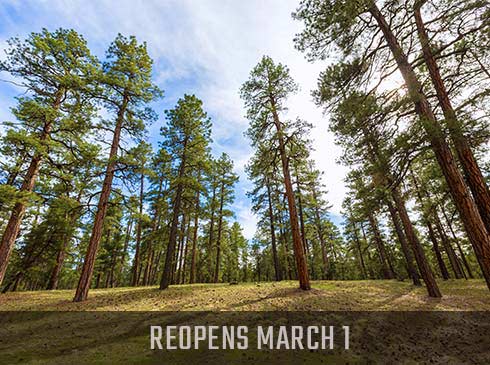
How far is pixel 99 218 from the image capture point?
9.98 metres

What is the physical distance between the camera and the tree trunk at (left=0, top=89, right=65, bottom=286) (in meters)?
8.85

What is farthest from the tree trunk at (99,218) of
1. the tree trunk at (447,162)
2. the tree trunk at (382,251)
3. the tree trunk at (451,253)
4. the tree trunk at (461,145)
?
the tree trunk at (451,253)

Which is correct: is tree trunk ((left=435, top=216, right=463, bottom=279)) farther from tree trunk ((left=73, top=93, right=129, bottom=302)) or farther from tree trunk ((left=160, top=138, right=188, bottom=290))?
tree trunk ((left=73, top=93, right=129, bottom=302))

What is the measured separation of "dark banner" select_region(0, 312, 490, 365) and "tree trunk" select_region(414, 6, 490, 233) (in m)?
3.80

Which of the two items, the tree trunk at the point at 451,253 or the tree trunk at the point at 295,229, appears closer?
the tree trunk at the point at 295,229

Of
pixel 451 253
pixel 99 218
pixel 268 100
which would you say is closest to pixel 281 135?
pixel 268 100

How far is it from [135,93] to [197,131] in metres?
4.46

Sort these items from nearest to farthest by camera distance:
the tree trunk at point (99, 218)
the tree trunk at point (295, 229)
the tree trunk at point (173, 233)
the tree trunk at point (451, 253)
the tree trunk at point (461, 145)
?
the tree trunk at point (461, 145) < the tree trunk at point (99, 218) < the tree trunk at point (295, 229) < the tree trunk at point (173, 233) < the tree trunk at point (451, 253)

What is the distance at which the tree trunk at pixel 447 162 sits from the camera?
501 cm

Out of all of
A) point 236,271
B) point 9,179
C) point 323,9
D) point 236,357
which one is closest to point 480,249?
point 236,357

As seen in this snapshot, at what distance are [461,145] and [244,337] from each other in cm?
814

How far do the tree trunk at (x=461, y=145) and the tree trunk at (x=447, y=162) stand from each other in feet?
1.00

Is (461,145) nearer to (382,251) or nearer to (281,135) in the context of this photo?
(281,135)

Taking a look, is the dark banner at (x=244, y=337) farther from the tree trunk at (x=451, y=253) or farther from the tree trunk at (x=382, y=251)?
the tree trunk at (x=451, y=253)
